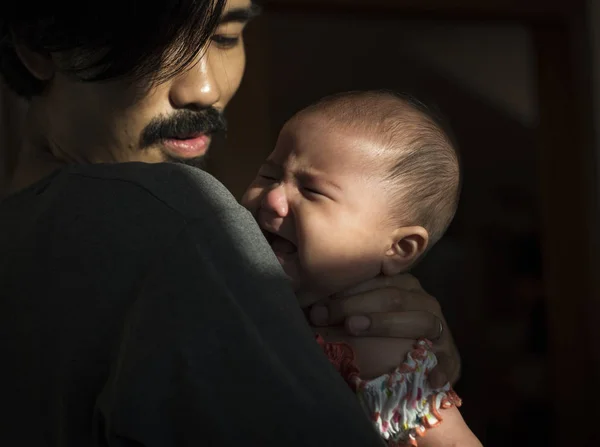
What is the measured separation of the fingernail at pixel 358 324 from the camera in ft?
3.67

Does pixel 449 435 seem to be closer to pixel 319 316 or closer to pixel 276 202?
pixel 319 316

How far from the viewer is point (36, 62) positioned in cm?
128

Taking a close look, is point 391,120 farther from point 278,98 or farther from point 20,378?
point 278,98

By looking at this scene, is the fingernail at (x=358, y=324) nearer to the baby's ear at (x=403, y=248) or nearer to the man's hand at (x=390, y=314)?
the man's hand at (x=390, y=314)

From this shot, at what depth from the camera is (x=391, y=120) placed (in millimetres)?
1224

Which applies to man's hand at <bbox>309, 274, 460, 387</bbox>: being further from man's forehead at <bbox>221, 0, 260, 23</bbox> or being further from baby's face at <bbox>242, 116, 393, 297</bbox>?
man's forehead at <bbox>221, 0, 260, 23</bbox>

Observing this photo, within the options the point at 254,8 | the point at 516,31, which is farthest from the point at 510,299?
the point at 254,8

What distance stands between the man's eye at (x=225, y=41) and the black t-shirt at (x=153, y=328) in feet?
1.74

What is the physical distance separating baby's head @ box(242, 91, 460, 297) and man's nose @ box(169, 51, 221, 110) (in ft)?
0.45

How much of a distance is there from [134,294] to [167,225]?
8 centimetres

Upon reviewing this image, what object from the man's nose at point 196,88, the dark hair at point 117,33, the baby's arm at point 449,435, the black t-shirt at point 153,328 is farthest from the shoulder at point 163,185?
the baby's arm at point 449,435

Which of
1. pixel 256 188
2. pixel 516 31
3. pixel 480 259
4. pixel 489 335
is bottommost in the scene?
pixel 489 335

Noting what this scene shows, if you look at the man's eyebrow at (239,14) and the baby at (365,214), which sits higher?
the man's eyebrow at (239,14)

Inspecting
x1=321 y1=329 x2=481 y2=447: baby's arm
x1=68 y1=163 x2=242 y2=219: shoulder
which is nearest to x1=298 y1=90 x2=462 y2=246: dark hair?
x1=321 y1=329 x2=481 y2=447: baby's arm
